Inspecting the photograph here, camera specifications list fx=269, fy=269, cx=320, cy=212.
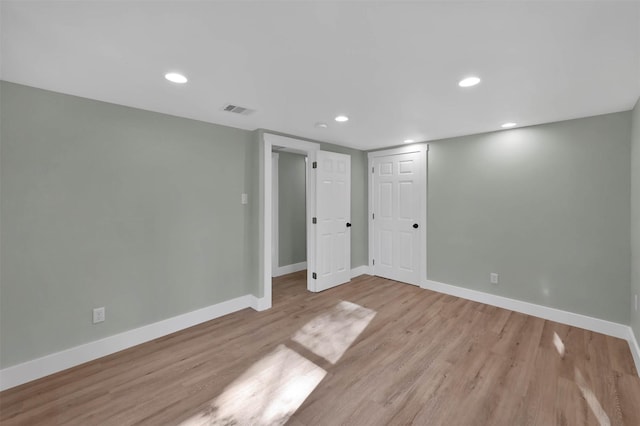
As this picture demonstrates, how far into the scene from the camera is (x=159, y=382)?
6.94 ft

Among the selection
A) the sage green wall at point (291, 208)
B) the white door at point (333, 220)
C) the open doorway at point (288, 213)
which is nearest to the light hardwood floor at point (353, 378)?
the white door at point (333, 220)

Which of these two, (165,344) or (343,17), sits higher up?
(343,17)

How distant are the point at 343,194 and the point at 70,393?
3.79 m

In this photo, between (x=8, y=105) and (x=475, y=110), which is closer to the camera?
(x=8, y=105)

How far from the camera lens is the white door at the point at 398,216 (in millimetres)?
4348

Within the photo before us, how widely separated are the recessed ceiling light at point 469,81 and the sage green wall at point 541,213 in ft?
5.93

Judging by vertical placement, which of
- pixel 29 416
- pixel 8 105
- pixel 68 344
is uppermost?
pixel 8 105

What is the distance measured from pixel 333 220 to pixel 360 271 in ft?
4.21

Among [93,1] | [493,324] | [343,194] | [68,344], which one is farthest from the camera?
[343,194]

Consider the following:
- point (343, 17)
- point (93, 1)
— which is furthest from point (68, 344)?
point (343, 17)

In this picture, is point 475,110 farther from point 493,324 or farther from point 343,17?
point 493,324

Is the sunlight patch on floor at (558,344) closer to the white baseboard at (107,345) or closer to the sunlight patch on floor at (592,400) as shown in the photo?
the sunlight patch on floor at (592,400)

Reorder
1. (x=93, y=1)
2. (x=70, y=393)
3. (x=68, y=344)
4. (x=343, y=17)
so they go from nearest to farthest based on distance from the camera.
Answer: (x=93, y=1) < (x=343, y=17) < (x=70, y=393) < (x=68, y=344)

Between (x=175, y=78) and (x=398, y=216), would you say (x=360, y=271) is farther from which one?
(x=175, y=78)
